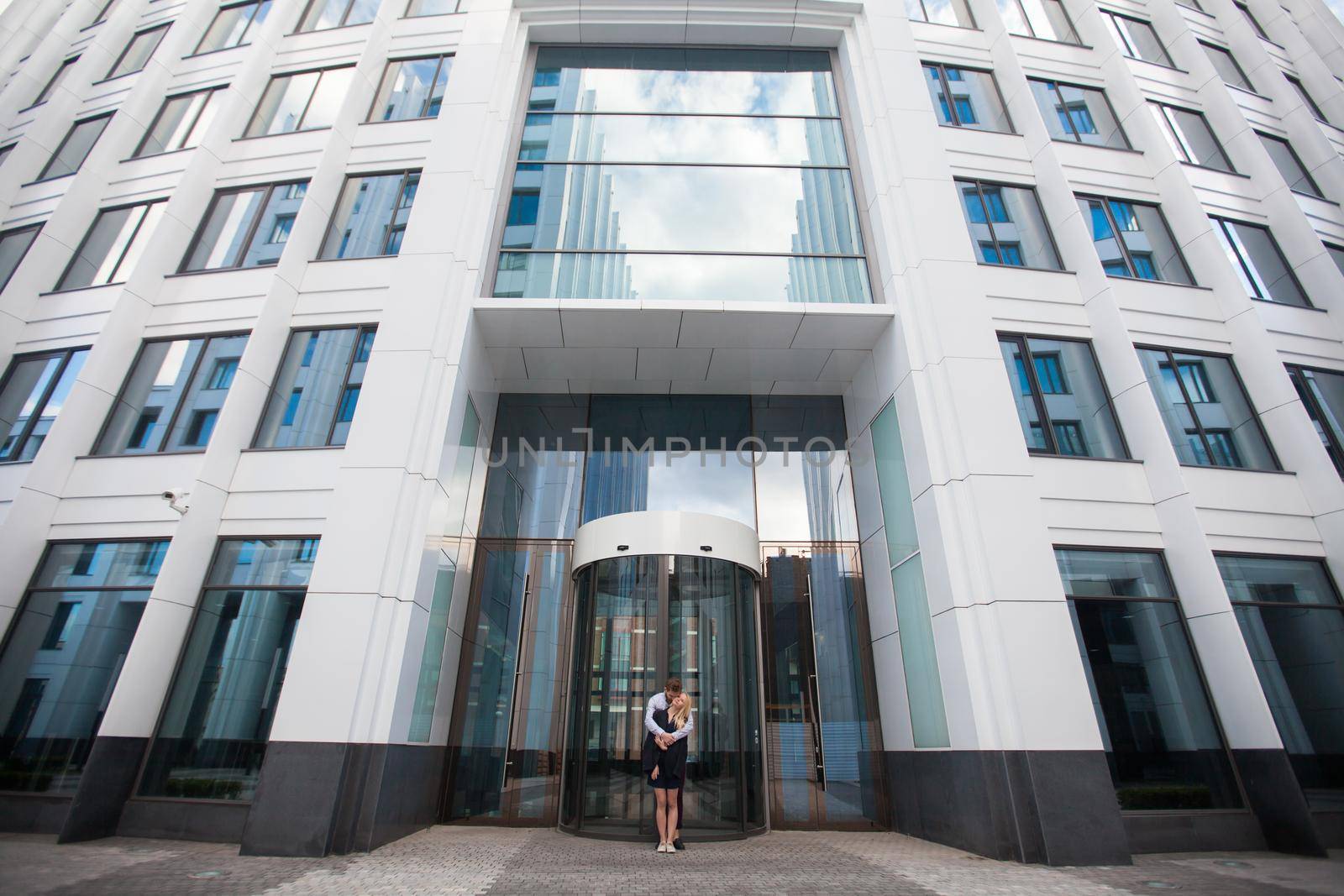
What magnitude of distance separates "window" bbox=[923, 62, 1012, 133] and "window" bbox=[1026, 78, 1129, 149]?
0.82 meters

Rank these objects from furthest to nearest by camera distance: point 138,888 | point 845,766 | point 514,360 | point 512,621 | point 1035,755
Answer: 1. point 514,360
2. point 512,621
3. point 845,766
4. point 1035,755
5. point 138,888

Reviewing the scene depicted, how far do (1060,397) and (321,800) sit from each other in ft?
39.9

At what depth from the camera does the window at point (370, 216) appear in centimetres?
1164

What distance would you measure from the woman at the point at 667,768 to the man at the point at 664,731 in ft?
0.16

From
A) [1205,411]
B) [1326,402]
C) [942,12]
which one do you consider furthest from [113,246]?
[1326,402]

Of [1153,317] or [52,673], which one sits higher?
[1153,317]

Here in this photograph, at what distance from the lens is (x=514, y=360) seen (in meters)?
12.0

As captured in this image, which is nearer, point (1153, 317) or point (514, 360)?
point (1153, 317)

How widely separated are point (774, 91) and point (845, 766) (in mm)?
13581

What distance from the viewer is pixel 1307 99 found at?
51.4 feet

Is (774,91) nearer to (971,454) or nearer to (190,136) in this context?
(971,454)

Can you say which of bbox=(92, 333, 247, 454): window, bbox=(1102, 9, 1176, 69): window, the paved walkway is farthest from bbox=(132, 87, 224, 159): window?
bbox=(1102, 9, 1176, 69): window

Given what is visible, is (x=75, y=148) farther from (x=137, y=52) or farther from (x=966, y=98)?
(x=966, y=98)

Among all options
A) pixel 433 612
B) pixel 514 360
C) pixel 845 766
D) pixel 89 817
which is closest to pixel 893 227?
pixel 514 360
